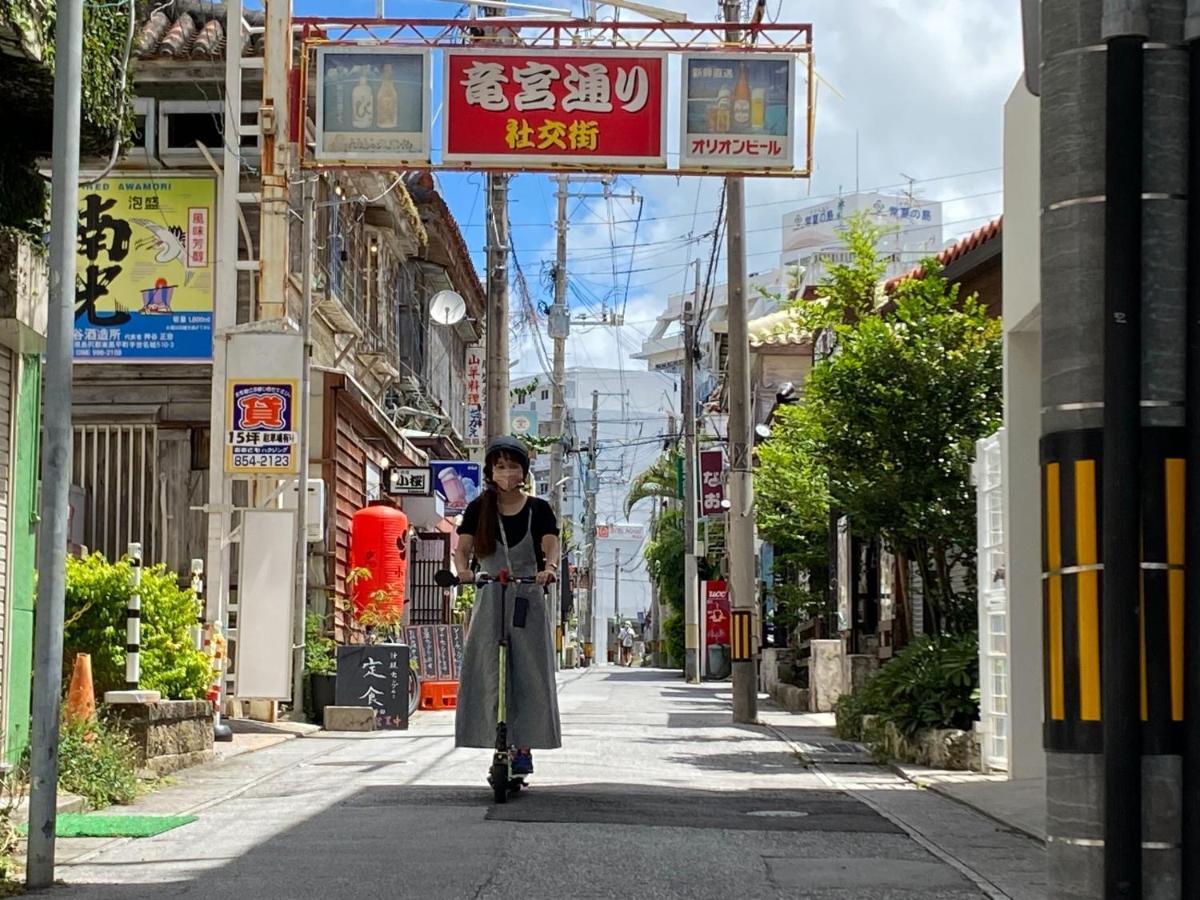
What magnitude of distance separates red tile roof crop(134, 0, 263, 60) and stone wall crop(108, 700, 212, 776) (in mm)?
10122

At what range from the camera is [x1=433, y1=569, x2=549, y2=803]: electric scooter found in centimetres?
1036

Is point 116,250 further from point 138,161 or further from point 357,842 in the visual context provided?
point 357,842

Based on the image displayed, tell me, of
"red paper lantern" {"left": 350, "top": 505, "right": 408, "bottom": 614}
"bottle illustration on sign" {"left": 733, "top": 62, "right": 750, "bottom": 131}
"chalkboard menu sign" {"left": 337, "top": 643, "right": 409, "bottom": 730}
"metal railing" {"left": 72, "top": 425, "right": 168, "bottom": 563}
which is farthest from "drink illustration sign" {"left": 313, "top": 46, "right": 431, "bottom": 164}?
"red paper lantern" {"left": 350, "top": 505, "right": 408, "bottom": 614}

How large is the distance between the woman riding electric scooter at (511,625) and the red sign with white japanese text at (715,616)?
34.3 metres

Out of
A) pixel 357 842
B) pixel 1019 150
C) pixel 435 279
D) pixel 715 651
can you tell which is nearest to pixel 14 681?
pixel 357 842

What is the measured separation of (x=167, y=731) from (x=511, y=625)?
3.35 meters

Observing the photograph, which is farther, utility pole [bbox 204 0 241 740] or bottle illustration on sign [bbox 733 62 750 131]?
utility pole [bbox 204 0 241 740]

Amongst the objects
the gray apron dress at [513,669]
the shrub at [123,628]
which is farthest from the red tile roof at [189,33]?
the gray apron dress at [513,669]

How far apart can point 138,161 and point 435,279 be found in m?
16.3

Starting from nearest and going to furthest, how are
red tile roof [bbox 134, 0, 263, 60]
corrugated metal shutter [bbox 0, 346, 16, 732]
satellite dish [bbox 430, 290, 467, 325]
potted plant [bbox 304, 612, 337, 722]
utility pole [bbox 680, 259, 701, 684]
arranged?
corrugated metal shutter [bbox 0, 346, 16, 732]
potted plant [bbox 304, 612, 337, 722]
red tile roof [bbox 134, 0, 263, 60]
satellite dish [bbox 430, 290, 467, 325]
utility pole [bbox 680, 259, 701, 684]

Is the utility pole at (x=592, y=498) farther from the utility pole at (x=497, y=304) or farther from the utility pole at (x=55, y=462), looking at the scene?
the utility pole at (x=55, y=462)

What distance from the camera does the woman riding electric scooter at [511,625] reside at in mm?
10695

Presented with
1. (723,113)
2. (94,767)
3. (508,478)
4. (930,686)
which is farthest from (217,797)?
(723,113)

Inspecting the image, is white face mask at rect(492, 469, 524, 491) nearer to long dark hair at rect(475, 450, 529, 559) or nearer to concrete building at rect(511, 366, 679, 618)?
long dark hair at rect(475, 450, 529, 559)
